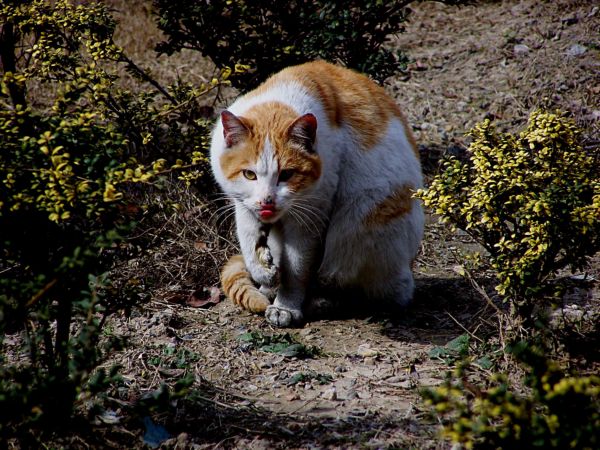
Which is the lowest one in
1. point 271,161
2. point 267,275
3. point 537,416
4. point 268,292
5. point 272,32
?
point 268,292

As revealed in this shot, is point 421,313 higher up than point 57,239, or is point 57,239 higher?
point 57,239

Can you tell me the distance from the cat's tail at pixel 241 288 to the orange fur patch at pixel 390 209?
2.78ft

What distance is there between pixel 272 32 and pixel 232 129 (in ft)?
5.56

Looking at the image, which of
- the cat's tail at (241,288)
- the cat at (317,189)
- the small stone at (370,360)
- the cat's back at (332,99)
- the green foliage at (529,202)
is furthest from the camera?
the cat's tail at (241,288)

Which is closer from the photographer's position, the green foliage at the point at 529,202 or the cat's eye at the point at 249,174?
the green foliage at the point at 529,202

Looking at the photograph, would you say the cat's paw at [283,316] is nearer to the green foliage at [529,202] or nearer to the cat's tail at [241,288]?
the cat's tail at [241,288]

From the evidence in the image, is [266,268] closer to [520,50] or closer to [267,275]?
[267,275]

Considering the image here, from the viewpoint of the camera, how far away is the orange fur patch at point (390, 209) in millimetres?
4012

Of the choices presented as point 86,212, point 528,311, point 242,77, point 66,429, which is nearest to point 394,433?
point 528,311

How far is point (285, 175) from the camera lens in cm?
376

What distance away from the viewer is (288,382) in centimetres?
341

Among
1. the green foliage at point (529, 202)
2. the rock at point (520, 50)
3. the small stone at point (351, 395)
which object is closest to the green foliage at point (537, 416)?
the green foliage at point (529, 202)

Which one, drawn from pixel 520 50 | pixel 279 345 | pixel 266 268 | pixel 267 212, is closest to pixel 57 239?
pixel 267 212

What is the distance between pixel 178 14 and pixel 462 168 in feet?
8.51
